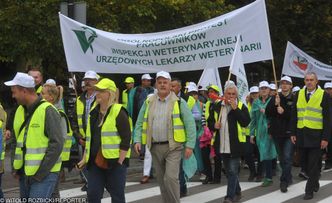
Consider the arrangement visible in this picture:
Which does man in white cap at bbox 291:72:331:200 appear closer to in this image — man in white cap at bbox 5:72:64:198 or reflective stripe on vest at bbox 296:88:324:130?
reflective stripe on vest at bbox 296:88:324:130

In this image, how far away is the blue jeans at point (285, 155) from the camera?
34.0 feet

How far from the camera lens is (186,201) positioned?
953 cm

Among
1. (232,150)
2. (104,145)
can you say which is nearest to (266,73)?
(232,150)

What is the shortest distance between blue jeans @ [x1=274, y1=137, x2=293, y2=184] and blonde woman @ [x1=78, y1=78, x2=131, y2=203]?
174 inches

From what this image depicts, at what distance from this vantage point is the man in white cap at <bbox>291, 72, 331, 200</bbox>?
31.5ft

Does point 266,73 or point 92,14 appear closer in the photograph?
point 92,14

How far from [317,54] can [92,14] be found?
13.8 metres

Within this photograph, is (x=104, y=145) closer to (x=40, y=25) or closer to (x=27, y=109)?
(x=27, y=109)

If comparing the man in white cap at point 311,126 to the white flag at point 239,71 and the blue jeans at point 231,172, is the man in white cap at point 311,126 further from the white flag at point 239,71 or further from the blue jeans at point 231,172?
the blue jeans at point 231,172

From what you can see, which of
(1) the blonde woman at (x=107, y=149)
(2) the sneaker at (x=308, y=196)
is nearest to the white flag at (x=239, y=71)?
(2) the sneaker at (x=308, y=196)

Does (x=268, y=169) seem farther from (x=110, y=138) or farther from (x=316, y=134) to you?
(x=110, y=138)

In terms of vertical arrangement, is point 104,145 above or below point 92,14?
below

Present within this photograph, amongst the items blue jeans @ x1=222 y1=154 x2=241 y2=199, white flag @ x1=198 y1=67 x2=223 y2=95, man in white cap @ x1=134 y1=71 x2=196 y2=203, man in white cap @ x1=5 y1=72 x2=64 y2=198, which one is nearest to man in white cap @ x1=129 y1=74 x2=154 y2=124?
white flag @ x1=198 y1=67 x2=223 y2=95

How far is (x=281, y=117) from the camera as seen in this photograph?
34.8 feet
